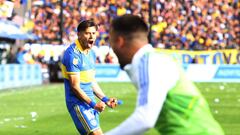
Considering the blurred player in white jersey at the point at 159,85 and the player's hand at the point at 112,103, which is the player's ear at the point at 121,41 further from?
the player's hand at the point at 112,103

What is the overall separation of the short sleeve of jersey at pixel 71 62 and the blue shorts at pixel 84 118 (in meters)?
0.50

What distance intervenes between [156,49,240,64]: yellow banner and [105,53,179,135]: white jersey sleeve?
32.1 metres

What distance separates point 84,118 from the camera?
28.7 feet

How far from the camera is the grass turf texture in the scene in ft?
49.8

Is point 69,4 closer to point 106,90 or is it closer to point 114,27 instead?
point 106,90

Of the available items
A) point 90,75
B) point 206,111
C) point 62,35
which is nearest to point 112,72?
point 62,35

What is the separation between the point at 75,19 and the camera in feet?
130

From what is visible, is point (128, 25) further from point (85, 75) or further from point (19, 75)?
point (19, 75)

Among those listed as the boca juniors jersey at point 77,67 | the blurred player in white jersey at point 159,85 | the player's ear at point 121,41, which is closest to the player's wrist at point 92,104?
the boca juniors jersey at point 77,67

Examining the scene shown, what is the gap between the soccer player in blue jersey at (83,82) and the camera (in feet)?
28.6

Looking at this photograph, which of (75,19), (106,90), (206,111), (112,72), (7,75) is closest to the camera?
(206,111)

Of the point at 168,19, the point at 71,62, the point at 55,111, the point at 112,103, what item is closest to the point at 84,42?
the point at 71,62

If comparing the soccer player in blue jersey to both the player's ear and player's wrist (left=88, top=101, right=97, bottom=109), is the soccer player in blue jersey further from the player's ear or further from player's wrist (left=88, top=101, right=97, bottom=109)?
the player's ear

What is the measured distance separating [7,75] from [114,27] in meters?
25.7
